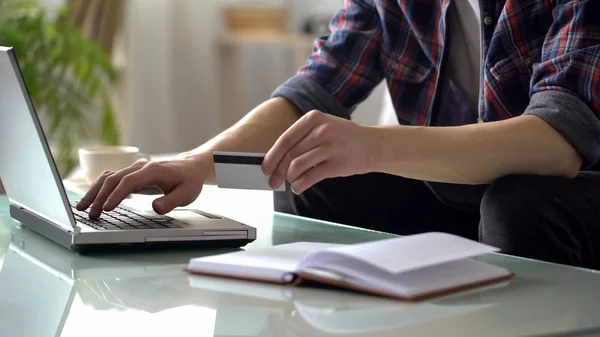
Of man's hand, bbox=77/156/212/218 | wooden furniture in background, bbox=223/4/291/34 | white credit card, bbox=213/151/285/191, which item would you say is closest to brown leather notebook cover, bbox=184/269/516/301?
white credit card, bbox=213/151/285/191

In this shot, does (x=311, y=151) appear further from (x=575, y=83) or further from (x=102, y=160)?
(x=102, y=160)

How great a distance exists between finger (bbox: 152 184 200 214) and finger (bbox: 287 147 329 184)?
18 cm

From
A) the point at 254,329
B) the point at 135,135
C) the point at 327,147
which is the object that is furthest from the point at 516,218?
the point at 135,135

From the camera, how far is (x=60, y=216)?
100cm

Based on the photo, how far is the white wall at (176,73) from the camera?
382 centimetres

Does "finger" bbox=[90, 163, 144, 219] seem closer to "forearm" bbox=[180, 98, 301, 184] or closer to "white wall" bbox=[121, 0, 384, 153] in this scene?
"forearm" bbox=[180, 98, 301, 184]

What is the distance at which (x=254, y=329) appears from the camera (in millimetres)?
706

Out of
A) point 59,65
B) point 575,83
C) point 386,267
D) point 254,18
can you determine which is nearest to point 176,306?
point 386,267

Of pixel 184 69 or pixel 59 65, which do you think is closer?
pixel 59 65

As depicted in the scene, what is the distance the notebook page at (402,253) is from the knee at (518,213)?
0.21 metres

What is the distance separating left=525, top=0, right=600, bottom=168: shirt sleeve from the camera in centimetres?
113

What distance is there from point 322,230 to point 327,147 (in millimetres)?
217

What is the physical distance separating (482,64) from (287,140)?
1.56 feet

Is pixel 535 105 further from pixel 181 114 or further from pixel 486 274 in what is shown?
pixel 181 114
